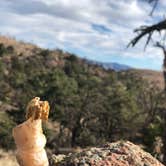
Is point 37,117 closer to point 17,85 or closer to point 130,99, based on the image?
point 130,99

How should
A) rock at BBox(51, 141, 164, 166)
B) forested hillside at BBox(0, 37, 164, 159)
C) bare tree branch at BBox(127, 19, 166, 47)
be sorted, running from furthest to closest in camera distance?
forested hillside at BBox(0, 37, 164, 159) < bare tree branch at BBox(127, 19, 166, 47) < rock at BBox(51, 141, 164, 166)

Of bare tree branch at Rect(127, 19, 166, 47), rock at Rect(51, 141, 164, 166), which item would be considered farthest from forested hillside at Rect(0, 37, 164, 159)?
rock at Rect(51, 141, 164, 166)

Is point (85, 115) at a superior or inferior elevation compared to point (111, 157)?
inferior

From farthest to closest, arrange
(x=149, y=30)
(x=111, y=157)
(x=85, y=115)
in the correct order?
1. (x=85, y=115)
2. (x=149, y=30)
3. (x=111, y=157)

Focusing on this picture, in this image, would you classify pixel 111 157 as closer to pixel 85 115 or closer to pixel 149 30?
pixel 149 30

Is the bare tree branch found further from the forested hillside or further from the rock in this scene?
the forested hillside

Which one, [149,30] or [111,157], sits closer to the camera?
[111,157]

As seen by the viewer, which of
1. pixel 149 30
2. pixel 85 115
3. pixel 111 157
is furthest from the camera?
pixel 85 115

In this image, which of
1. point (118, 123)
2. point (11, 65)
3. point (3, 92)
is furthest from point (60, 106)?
point (11, 65)

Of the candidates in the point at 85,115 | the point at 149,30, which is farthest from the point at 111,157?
the point at 85,115
